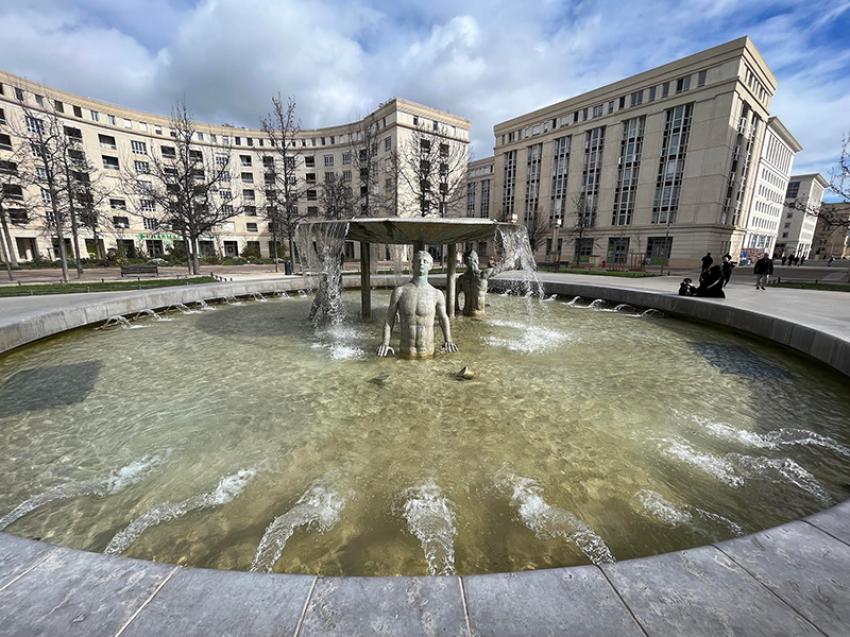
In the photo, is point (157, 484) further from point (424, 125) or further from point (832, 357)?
point (424, 125)

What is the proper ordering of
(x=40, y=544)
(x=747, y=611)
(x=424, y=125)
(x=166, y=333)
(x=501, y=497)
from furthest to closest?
(x=424, y=125) < (x=166, y=333) < (x=501, y=497) < (x=40, y=544) < (x=747, y=611)

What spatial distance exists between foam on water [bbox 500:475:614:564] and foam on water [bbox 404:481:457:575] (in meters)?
0.62

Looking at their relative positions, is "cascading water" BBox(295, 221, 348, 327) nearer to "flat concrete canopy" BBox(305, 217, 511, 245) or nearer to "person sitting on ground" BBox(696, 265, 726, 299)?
"flat concrete canopy" BBox(305, 217, 511, 245)

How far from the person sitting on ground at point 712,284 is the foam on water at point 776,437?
378 inches

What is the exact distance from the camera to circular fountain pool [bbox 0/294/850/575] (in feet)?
8.74

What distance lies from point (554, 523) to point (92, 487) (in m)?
4.09

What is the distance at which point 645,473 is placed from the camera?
3459 millimetres

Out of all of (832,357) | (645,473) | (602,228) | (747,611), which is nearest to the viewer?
(747,611)

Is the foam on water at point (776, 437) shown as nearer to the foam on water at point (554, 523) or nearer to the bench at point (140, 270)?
the foam on water at point (554, 523)

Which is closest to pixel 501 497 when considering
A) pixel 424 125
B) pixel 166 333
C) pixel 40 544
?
pixel 40 544

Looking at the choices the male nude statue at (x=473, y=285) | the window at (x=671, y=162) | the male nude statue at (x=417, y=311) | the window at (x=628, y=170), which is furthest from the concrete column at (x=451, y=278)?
the window at (x=628, y=170)

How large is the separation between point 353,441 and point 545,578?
264 cm

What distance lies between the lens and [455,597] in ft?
5.43

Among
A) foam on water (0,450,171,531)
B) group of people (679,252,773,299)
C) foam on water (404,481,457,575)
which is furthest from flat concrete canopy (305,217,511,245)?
group of people (679,252,773,299)
